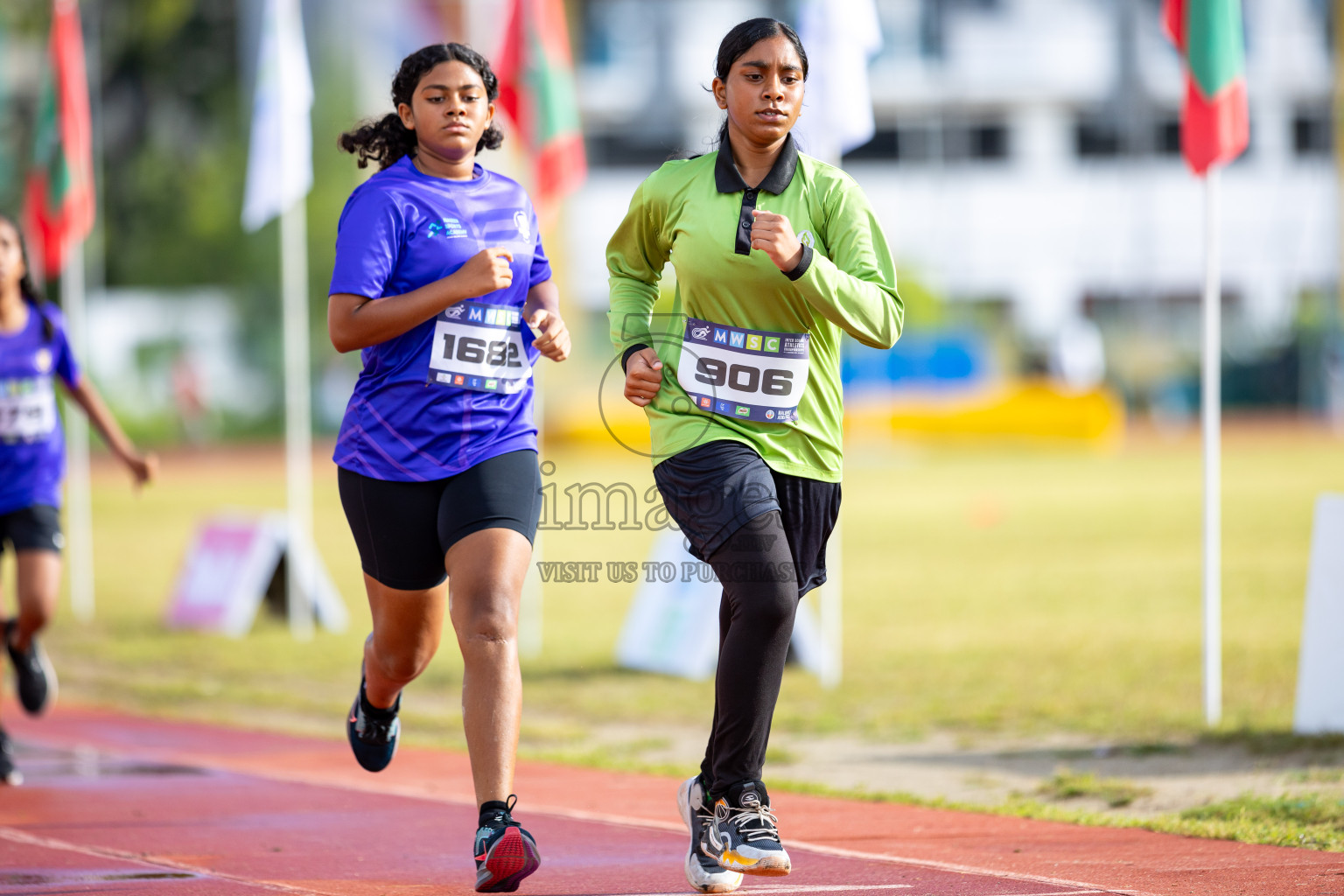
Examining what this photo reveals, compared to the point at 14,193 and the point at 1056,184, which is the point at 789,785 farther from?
the point at 1056,184

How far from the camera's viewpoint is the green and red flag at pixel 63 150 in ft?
42.9

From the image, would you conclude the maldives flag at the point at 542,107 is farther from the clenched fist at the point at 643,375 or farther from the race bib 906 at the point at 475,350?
the clenched fist at the point at 643,375

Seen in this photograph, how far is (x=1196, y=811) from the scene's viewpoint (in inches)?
229

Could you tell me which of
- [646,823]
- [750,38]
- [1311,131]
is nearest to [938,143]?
[1311,131]

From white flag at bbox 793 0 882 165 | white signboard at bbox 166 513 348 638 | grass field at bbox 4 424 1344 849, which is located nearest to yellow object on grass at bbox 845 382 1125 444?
grass field at bbox 4 424 1344 849

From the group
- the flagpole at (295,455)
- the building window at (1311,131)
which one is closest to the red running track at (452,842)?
the flagpole at (295,455)

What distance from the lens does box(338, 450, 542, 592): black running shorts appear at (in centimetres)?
456

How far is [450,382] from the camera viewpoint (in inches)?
181

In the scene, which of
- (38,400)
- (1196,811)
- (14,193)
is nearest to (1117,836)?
(1196,811)

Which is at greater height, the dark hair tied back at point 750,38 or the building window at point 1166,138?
the building window at point 1166,138

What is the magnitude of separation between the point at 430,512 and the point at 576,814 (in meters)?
1.81

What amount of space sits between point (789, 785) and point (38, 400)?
12.0 feet

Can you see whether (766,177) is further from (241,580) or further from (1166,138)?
(1166,138)

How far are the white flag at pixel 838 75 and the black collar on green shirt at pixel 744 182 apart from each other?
4.85 metres
